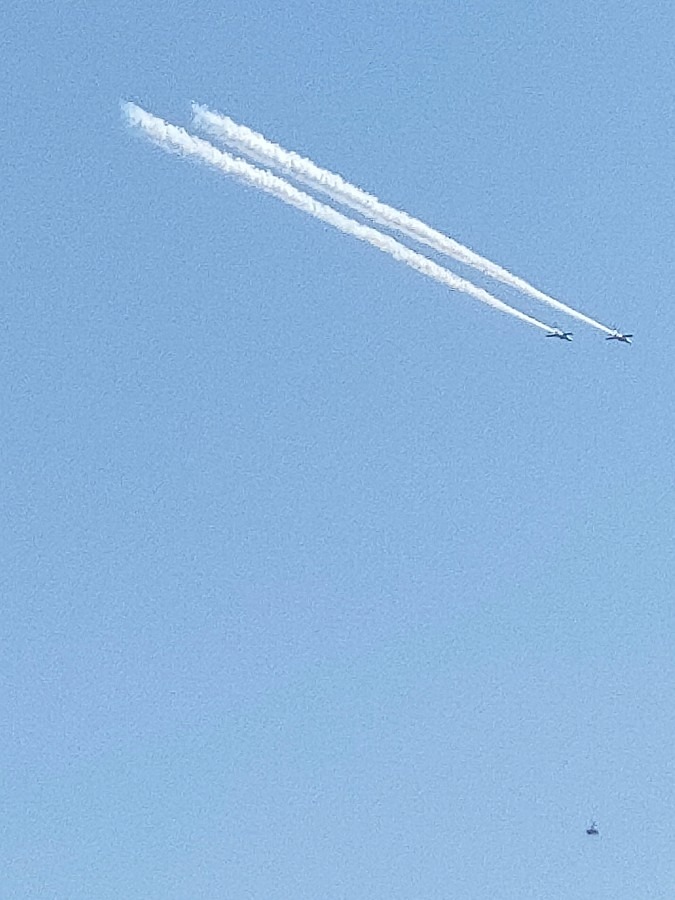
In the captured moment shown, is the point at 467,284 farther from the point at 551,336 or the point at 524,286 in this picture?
the point at 551,336

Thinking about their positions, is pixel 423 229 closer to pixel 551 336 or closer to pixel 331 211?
pixel 331 211

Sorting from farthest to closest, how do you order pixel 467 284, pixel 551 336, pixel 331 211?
pixel 551 336 < pixel 467 284 < pixel 331 211

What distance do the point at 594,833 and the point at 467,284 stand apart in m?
46.3

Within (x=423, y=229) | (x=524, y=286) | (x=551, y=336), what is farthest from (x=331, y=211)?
(x=551, y=336)

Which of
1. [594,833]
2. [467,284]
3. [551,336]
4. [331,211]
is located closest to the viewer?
[331,211]

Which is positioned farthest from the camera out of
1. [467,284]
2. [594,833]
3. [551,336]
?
[594,833]

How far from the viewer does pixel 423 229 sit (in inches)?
4373

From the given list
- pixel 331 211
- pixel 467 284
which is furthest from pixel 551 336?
pixel 331 211

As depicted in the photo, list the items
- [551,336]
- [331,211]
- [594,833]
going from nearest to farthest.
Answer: [331,211]
[551,336]
[594,833]

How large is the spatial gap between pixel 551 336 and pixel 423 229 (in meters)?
20.4

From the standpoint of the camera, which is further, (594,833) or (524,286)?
(594,833)

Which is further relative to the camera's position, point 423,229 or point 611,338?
point 611,338

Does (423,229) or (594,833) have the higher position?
(423,229)

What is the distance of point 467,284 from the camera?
115 metres
